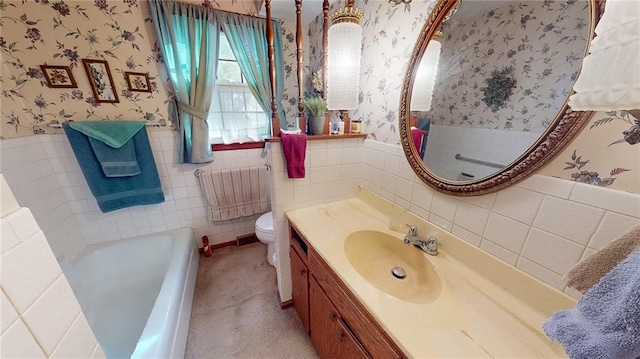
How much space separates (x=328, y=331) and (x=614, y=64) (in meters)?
1.12

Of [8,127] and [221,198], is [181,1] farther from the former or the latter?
[221,198]

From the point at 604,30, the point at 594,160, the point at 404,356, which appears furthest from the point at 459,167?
the point at 404,356

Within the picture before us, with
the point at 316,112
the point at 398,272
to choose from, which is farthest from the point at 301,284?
the point at 316,112

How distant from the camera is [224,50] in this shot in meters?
1.68

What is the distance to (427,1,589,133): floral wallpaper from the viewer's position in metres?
0.55

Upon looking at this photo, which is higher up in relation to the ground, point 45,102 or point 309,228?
point 45,102

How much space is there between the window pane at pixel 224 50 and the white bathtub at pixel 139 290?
154cm

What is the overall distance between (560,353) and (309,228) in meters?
0.85

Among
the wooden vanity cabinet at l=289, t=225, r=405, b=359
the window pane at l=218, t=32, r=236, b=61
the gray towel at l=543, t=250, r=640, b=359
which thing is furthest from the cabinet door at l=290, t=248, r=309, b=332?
the window pane at l=218, t=32, r=236, b=61

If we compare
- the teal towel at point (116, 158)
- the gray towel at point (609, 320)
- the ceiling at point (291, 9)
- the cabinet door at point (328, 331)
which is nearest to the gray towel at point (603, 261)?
the gray towel at point (609, 320)

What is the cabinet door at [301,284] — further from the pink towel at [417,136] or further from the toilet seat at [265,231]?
the pink towel at [417,136]

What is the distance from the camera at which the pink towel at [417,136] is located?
933 mm

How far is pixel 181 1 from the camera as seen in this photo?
1417mm

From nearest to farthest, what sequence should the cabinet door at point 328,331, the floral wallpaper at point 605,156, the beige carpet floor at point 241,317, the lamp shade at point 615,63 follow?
the lamp shade at point 615,63, the floral wallpaper at point 605,156, the cabinet door at point 328,331, the beige carpet floor at point 241,317
